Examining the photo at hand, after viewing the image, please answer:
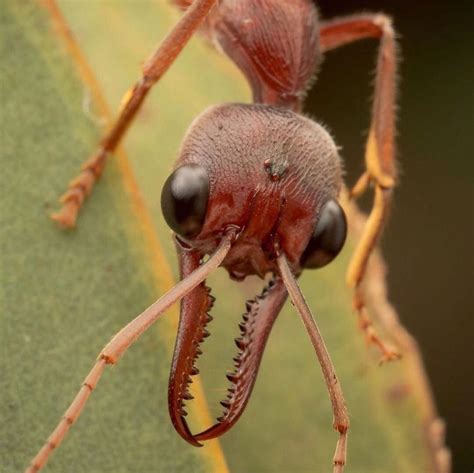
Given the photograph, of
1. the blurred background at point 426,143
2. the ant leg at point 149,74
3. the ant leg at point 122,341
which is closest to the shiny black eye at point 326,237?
the ant leg at point 122,341

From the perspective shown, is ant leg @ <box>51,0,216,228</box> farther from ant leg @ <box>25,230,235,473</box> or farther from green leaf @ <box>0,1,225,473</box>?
ant leg @ <box>25,230,235,473</box>

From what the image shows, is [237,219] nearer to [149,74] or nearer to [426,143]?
[149,74]

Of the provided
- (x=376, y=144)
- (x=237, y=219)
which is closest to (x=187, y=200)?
(x=237, y=219)

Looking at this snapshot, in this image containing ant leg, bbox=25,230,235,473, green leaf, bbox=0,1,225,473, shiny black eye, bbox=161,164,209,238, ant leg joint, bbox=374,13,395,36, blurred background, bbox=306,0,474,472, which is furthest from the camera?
blurred background, bbox=306,0,474,472

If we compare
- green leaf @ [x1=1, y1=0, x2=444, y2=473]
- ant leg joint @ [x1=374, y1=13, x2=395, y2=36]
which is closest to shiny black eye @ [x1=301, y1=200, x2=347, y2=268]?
green leaf @ [x1=1, y1=0, x2=444, y2=473]

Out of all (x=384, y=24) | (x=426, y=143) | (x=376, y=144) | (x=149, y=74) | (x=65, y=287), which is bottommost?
(x=426, y=143)

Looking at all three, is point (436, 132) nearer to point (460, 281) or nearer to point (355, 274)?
point (460, 281)
